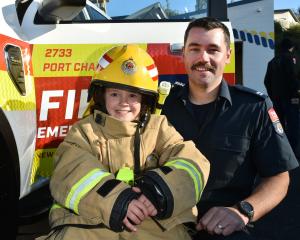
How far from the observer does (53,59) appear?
2570 millimetres

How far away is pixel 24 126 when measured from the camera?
232 cm

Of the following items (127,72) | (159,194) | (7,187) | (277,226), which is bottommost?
(277,226)

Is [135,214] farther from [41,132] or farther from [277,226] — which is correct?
[277,226]

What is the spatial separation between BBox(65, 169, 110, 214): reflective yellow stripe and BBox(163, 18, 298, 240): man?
0.52 meters

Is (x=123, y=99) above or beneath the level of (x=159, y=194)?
above

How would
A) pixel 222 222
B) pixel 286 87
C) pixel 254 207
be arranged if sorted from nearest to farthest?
pixel 222 222, pixel 254 207, pixel 286 87

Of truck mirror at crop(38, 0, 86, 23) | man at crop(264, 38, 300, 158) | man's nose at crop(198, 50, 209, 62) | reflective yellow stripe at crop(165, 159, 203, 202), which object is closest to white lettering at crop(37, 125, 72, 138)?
truck mirror at crop(38, 0, 86, 23)

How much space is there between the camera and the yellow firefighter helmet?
6.28 ft

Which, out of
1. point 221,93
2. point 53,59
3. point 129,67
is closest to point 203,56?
point 221,93

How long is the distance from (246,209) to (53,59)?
1.38 metres

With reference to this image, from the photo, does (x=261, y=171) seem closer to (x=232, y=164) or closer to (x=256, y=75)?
(x=232, y=164)

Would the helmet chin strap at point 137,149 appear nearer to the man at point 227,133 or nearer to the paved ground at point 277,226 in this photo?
the man at point 227,133

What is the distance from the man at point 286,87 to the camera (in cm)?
603

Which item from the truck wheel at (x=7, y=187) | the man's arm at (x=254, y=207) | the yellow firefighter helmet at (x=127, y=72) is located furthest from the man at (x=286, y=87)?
the truck wheel at (x=7, y=187)
